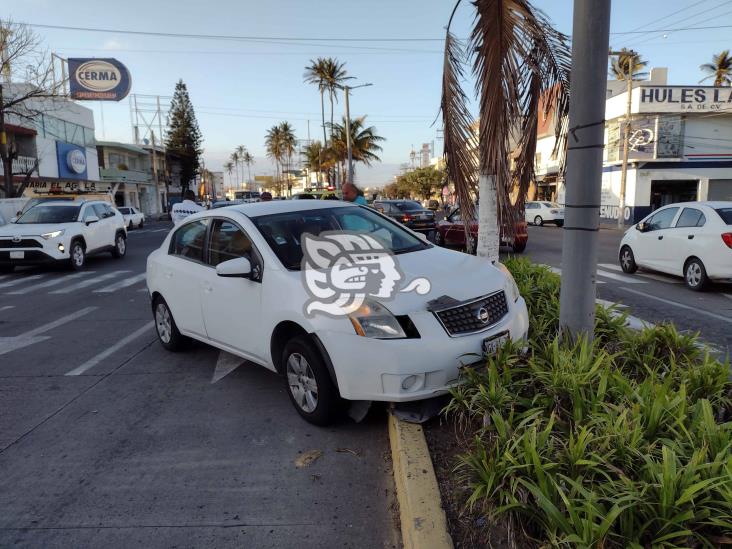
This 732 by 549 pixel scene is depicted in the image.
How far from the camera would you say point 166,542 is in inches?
110

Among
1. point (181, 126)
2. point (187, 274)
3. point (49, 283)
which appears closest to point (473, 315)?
point (187, 274)

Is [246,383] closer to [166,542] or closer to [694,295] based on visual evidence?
[166,542]

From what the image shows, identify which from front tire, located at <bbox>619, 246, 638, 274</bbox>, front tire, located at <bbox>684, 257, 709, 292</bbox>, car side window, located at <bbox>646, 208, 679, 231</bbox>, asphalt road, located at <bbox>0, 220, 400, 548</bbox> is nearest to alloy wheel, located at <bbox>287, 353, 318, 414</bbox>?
asphalt road, located at <bbox>0, 220, 400, 548</bbox>

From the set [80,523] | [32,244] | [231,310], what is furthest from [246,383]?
[32,244]

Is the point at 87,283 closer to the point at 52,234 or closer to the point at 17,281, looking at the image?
the point at 17,281

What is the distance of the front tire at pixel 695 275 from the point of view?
342 inches

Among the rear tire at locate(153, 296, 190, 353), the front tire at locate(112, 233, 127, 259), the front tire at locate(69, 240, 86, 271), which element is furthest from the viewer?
the front tire at locate(112, 233, 127, 259)

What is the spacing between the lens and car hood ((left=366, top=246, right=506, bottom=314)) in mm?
3604

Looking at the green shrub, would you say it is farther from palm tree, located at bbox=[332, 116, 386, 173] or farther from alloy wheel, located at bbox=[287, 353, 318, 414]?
palm tree, located at bbox=[332, 116, 386, 173]

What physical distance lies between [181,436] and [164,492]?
2.54 feet

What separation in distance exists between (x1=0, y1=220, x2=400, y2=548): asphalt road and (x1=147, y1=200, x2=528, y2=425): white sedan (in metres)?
0.42

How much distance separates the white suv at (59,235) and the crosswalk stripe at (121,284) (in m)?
2.11

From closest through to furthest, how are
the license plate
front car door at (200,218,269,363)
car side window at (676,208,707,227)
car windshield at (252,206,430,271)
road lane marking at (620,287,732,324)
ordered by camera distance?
1. the license plate
2. front car door at (200,218,269,363)
3. car windshield at (252,206,430,271)
4. road lane marking at (620,287,732,324)
5. car side window at (676,208,707,227)

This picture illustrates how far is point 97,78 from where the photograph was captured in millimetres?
41250
